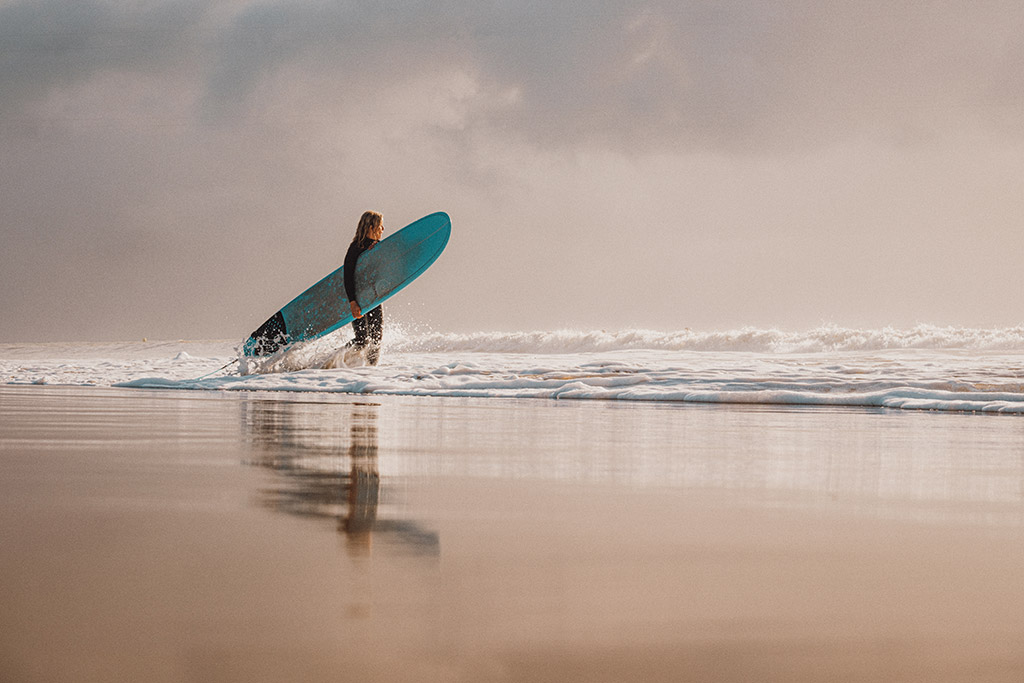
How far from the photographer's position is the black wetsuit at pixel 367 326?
1018cm

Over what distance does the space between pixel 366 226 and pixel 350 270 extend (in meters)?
0.66

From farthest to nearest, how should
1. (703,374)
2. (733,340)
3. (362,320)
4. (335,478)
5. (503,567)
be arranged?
(733,340)
(362,320)
(703,374)
(335,478)
(503,567)

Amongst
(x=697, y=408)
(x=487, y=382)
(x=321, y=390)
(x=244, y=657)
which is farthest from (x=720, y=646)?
(x=321, y=390)

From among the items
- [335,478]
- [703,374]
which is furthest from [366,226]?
[335,478]

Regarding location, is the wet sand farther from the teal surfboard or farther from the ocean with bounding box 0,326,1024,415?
the teal surfboard

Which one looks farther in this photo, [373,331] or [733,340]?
[733,340]

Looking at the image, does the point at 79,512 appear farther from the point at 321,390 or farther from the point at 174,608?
the point at 321,390

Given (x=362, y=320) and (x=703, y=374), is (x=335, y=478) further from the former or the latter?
(x=362, y=320)

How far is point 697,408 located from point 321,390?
3.88 m

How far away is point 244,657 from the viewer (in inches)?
25.0

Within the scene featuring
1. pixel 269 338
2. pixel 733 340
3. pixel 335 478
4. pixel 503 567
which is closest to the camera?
pixel 503 567

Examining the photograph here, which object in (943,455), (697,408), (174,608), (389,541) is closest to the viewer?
(174,608)

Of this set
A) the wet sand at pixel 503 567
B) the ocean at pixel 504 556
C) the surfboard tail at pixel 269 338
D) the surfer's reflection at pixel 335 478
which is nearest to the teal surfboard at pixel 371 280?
the surfboard tail at pixel 269 338

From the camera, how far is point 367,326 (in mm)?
10188
